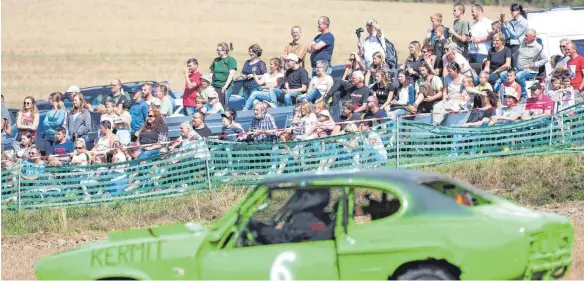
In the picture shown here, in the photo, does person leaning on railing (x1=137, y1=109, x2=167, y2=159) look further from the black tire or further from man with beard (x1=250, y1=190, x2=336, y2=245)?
the black tire

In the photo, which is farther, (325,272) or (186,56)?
(186,56)

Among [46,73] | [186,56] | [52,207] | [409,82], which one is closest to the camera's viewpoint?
[52,207]

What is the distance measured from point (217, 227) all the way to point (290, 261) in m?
0.75

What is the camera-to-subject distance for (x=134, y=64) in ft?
188

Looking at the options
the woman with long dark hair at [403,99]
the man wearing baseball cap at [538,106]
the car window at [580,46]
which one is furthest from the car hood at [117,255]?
the car window at [580,46]

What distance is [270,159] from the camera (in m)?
19.4

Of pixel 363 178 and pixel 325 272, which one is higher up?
pixel 363 178

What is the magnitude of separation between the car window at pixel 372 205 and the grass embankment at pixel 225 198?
26.1 feet

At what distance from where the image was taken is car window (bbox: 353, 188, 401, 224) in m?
10.8

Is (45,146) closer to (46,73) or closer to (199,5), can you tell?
(46,73)

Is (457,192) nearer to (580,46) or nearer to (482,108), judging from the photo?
(482,108)

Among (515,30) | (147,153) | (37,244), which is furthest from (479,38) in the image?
(37,244)

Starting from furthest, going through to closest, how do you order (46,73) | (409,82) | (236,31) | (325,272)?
1. (236,31)
2. (46,73)
3. (409,82)
4. (325,272)

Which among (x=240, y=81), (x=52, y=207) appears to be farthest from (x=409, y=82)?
(x=52, y=207)
